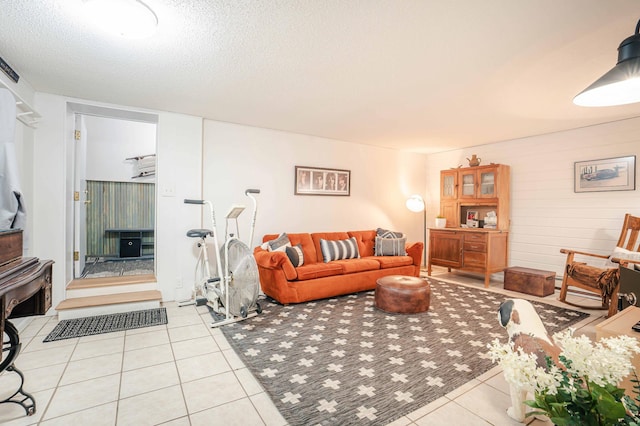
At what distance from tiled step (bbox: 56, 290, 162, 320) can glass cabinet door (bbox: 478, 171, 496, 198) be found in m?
5.08

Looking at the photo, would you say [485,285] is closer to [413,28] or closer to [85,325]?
[413,28]

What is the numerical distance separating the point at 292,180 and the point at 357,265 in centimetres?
168

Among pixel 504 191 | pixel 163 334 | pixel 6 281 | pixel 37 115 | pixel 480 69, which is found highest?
pixel 480 69

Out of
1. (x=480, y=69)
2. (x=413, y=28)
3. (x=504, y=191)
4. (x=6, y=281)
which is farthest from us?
(x=504, y=191)

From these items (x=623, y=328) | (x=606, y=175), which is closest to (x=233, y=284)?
(x=623, y=328)

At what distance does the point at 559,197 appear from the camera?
4.48 metres

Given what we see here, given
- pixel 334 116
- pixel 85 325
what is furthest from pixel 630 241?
pixel 85 325

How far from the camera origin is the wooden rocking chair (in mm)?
Answer: 3242

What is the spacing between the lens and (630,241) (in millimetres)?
3564

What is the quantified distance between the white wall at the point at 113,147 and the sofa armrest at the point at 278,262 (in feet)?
13.3

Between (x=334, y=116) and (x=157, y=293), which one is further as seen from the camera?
(x=334, y=116)

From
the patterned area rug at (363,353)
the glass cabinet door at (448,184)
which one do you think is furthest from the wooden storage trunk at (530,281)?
the glass cabinet door at (448,184)

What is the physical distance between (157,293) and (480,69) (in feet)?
13.4

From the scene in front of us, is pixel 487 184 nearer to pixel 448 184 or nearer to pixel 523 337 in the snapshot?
pixel 448 184
